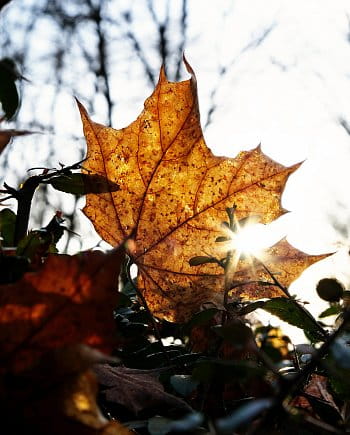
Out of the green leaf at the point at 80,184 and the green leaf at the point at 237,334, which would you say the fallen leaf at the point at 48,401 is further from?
the green leaf at the point at 80,184

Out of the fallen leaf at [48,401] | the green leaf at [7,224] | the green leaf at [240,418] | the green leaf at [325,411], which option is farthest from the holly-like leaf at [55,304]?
the green leaf at [7,224]

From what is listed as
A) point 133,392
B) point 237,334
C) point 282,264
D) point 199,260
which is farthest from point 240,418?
point 282,264

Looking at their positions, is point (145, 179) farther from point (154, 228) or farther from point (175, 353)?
point (175, 353)

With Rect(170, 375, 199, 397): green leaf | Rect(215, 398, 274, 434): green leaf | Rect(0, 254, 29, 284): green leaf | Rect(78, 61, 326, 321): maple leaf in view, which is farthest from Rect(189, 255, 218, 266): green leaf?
Rect(215, 398, 274, 434): green leaf

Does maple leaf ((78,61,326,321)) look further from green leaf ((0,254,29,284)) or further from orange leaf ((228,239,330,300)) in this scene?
green leaf ((0,254,29,284))

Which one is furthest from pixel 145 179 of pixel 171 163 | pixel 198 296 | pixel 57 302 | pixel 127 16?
pixel 127 16
